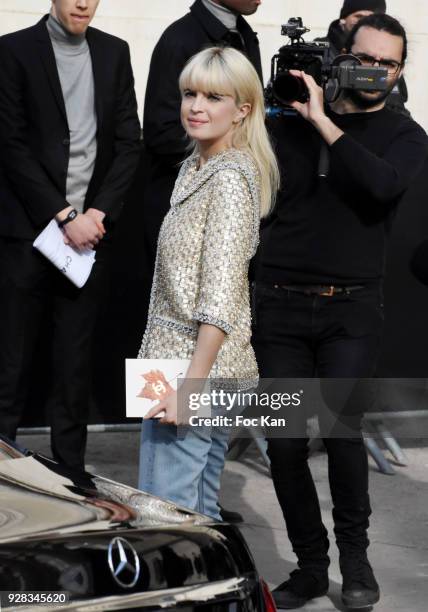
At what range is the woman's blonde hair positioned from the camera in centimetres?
419

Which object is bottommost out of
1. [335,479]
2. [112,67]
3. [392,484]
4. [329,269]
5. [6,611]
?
[392,484]

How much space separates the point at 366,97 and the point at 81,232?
164cm

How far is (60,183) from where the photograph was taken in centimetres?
598

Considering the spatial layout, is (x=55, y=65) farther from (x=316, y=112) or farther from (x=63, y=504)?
(x=63, y=504)

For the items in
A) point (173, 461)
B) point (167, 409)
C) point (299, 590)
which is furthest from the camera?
point (299, 590)

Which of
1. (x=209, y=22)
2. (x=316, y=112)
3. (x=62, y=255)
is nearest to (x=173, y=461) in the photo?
(x=316, y=112)

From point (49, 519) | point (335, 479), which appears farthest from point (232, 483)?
point (49, 519)

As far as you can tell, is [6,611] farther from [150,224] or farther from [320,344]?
[150,224]

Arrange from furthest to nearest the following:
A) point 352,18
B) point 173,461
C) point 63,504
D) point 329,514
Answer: point 352,18, point 329,514, point 173,461, point 63,504

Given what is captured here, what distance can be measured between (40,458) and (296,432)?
1.74 metres

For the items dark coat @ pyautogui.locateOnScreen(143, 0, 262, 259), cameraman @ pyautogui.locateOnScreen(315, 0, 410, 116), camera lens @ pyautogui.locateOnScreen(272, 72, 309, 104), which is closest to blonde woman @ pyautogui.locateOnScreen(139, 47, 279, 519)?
camera lens @ pyautogui.locateOnScreen(272, 72, 309, 104)

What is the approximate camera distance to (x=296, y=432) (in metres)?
4.82

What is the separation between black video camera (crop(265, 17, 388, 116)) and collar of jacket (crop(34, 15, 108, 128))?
133 centimetres

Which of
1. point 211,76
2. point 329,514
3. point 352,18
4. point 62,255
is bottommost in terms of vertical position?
point 329,514
